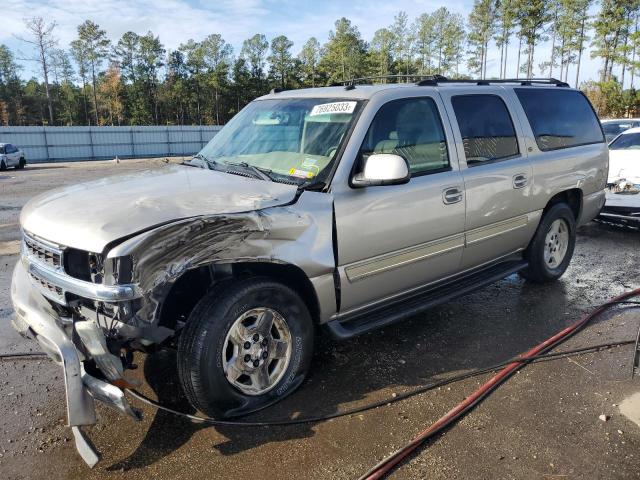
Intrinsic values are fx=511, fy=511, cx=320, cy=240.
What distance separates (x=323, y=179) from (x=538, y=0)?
183 ft

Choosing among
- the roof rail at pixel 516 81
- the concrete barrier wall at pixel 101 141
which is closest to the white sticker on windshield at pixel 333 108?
the roof rail at pixel 516 81

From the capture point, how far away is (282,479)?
264cm

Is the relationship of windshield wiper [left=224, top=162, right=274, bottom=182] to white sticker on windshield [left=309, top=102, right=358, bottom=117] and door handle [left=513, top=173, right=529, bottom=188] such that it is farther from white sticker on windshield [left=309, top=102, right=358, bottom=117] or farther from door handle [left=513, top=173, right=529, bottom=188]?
door handle [left=513, top=173, right=529, bottom=188]

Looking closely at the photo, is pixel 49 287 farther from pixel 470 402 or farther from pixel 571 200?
pixel 571 200

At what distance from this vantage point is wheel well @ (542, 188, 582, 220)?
535cm

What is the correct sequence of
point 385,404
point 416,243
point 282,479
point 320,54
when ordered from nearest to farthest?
point 282,479
point 385,404
point 416,243
point 320,54

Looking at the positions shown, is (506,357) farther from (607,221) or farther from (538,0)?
(538,0)

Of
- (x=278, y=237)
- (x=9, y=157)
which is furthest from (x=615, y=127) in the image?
(x=9, y=157)

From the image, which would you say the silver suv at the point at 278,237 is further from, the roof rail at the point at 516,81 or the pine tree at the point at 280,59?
the pine tree at the point at 280,59

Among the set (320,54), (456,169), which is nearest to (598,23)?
(320,54)

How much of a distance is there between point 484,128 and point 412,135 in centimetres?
92

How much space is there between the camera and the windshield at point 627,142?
8.79 m

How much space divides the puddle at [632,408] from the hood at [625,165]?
573 centimetres

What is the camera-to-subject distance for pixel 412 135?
387cm
